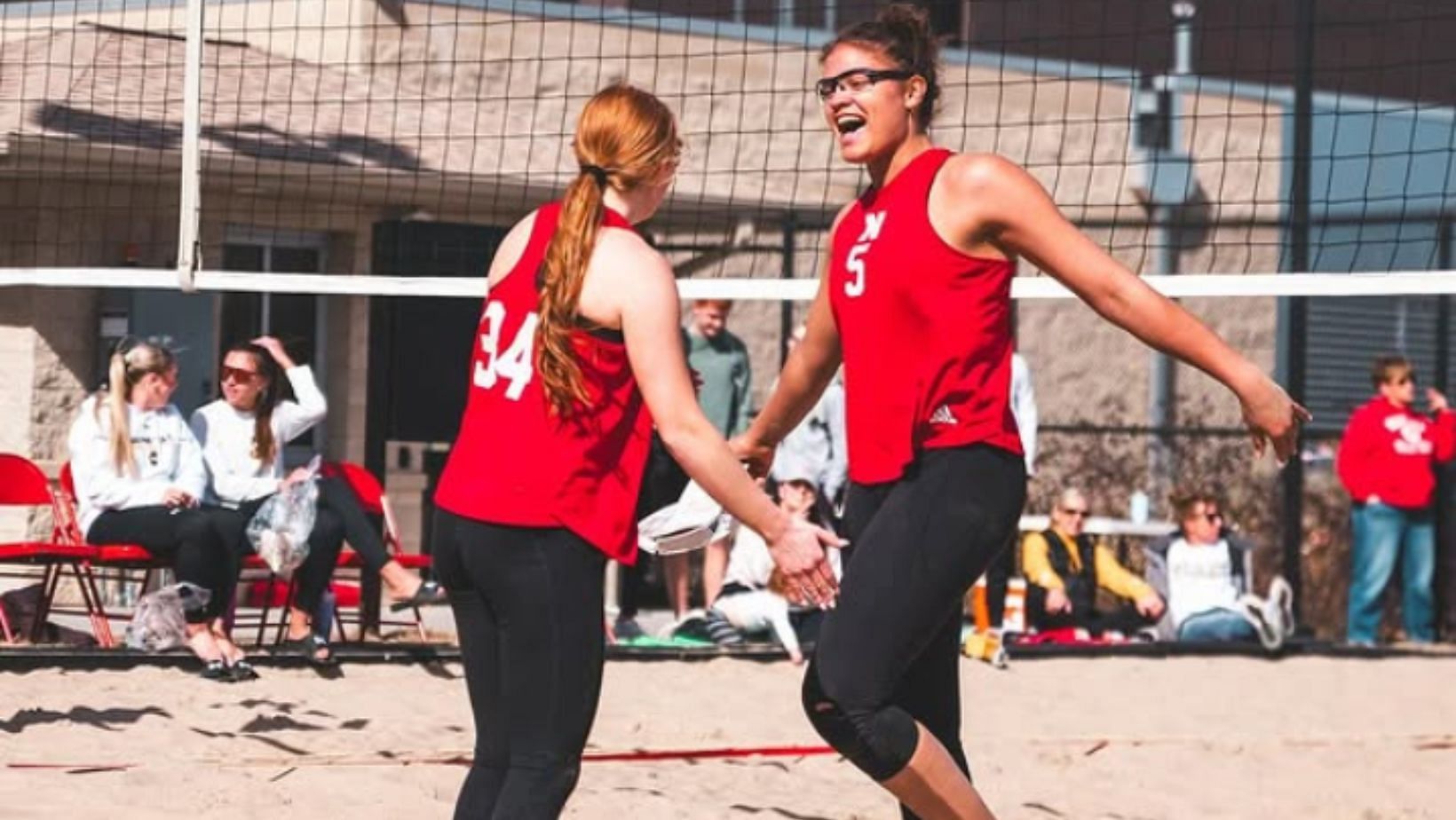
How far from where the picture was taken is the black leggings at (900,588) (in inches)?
196

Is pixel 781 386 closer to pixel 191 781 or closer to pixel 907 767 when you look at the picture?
pixel 907 767

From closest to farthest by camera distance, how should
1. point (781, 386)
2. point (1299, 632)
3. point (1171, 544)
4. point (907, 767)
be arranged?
point (907, 767)
point (781, 386)
point (1171, 544)
point (1299, 632)

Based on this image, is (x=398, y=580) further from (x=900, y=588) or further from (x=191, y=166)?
(x=900, y=588)

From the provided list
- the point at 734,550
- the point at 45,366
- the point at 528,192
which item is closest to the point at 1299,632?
the point at 734,550

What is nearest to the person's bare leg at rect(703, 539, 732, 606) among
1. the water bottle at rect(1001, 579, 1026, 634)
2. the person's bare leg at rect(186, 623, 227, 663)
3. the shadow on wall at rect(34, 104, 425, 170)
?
the water bottle at rect(1001, 579, 1026, 634)

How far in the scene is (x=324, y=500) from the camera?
387 inches

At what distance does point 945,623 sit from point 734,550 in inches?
233

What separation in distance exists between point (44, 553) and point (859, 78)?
5.14 metres

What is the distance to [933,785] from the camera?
5.01 metres

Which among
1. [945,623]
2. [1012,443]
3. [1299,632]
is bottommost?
[1299,632]

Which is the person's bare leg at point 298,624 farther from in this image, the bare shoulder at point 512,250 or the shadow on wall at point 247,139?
the bare shoulder at point 512,250

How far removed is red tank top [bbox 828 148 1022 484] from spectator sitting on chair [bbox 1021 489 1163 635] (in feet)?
20.9

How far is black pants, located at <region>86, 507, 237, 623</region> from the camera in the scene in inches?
370

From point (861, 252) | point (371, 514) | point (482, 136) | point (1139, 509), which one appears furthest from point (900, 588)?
point (1139, 509)
